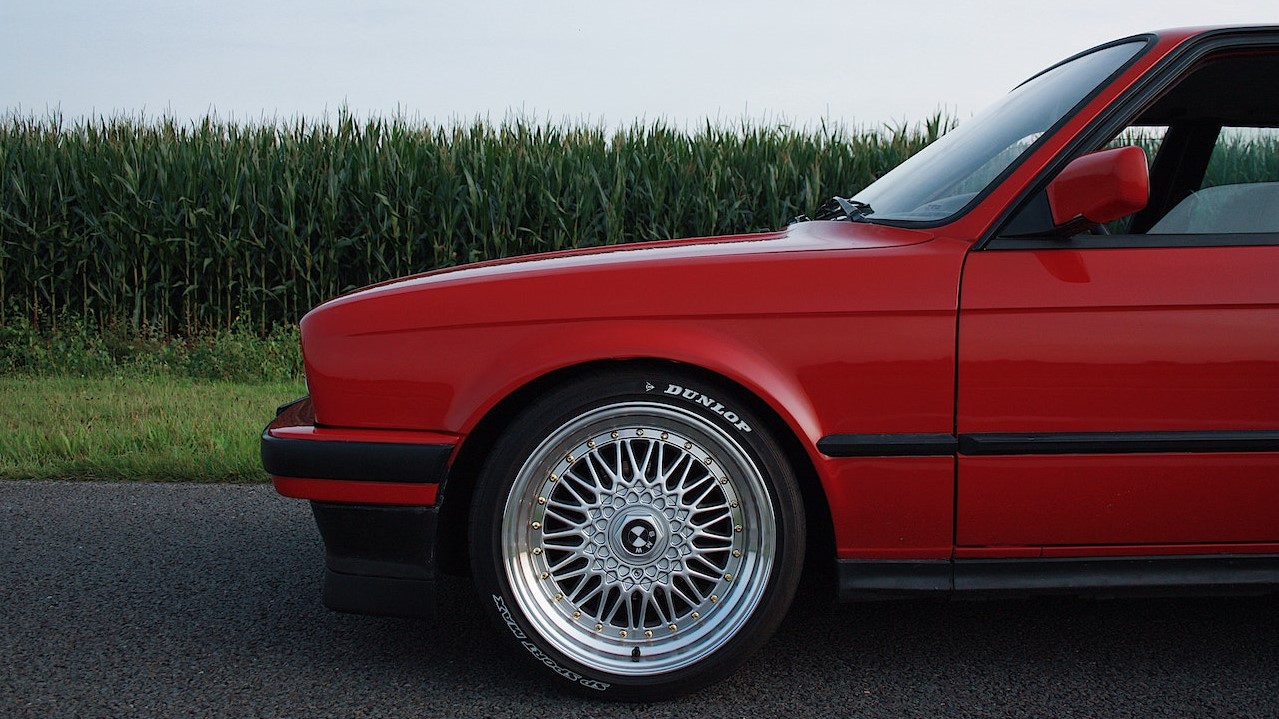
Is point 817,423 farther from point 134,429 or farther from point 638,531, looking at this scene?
point 134,429

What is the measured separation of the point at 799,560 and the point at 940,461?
41cm

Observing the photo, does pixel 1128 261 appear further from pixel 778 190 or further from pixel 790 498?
pixel 778 190

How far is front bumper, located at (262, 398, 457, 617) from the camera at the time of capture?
8.36 feet

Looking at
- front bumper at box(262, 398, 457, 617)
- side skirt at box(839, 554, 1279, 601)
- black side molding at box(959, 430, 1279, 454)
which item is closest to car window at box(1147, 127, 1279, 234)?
black side molding at box(959, 430, 1279, 454)

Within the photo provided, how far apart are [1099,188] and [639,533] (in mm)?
1318

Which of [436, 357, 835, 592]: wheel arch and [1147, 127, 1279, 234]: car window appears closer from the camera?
[436, 357, 835, 592]: wheel arch

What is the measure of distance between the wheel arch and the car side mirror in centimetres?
81

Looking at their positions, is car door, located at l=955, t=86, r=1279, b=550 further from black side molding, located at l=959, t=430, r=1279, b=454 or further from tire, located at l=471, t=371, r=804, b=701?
tire, located at l=471, t=371, r=804, b=701

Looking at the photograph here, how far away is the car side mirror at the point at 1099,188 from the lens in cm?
233

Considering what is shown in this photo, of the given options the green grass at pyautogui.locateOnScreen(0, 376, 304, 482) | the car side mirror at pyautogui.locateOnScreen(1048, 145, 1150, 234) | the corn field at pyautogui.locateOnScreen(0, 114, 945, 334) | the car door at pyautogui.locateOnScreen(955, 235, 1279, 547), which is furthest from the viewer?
the corn field at pyautogui.locateOnScreen(0, 114, 945, 334)

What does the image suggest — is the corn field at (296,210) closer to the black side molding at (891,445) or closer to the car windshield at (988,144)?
the car windshield at (988,144)

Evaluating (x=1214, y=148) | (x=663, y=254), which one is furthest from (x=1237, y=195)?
(x=663, y=254)

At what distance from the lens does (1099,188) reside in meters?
2.36

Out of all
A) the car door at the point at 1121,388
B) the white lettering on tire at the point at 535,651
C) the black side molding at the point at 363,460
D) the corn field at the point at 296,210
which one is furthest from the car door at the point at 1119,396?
the corn field at the point at 296,210
